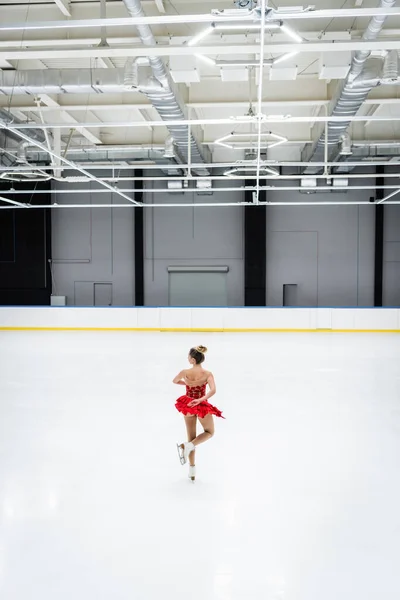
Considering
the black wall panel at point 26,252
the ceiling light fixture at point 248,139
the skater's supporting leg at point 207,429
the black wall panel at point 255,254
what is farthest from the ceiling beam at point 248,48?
the black wall panel at point 26,252

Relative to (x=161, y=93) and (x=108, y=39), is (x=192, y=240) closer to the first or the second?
(x=161, y=93)

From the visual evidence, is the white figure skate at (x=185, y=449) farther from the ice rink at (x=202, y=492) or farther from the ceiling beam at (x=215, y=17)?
the ceiling beam at (x=215, y=17)

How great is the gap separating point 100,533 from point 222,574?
1124 mm

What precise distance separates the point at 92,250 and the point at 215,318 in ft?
21.4

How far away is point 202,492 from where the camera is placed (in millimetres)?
4629

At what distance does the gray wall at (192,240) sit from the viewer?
19734mm

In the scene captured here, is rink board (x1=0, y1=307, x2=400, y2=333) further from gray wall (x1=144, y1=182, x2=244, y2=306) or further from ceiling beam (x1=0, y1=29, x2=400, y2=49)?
ceiling beam (x1=0, y1=29, x2=400, y2=49)

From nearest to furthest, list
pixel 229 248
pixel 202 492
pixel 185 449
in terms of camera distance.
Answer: pixel 202 492
pixel 185 449
pixel 229 248

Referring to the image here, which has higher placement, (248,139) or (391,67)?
(248,139)

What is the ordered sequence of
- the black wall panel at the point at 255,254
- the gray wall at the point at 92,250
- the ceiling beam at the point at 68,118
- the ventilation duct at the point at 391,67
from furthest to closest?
the gray wall at the point at 92,250 < the black wall panel at the point at 255,254 < the ceiling beam at the point at 68,118 < the ventilation duct at the point at 391,67

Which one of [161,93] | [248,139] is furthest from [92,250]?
[161,93]

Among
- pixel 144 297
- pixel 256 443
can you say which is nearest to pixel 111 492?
Result: pixel 256 443

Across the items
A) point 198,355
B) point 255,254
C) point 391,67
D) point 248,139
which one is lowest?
point 198,355

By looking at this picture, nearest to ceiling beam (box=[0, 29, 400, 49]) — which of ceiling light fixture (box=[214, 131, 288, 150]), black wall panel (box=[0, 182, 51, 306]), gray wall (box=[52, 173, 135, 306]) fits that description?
ceiling light fixture (box=[214, 131, 288, 150])
